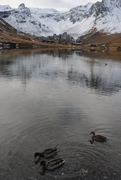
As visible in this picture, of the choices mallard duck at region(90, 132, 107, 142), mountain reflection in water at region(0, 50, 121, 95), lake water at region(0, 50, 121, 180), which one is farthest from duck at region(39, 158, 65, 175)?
mountain reflection in water at region(0, 50, 121, 95)

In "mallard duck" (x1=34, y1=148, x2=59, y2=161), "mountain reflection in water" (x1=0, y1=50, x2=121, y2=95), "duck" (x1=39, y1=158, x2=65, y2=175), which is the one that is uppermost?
"mountain reflection in water" (x1=0, y1=50, x2=121, y2=95)

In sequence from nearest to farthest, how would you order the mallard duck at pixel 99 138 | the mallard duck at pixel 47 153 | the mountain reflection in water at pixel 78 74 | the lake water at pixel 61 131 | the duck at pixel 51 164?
the duck at pixel 51 164 < the lake water at pixel 61 131 < the mallard duck at pixel 47 153 < the mallard duck at pixel 99 138 < the mountain reflection in water at pixel 78 74

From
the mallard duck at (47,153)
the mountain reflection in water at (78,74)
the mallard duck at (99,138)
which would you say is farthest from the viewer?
the mountain reflection in water at (78,74)

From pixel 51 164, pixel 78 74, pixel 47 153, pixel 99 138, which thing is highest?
pixel 78 74

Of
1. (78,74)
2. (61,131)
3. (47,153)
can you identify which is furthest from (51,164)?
(78,74)

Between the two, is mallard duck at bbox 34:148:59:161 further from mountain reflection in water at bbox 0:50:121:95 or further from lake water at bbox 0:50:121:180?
mountain reflection in water at bbox 0:50:121:95

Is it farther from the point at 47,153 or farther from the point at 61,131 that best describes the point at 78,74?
the point at 47,153

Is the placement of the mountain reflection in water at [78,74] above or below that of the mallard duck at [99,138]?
above

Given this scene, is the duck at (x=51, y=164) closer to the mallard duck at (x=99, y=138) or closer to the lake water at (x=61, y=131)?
the lake water at (x=61, y=131)

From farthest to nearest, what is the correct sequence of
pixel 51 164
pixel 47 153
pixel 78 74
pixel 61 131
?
pixel 78 74
pixel 61 131
pixel 47 153
pixel 51 164

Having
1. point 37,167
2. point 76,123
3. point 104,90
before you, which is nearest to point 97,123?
point 76,123

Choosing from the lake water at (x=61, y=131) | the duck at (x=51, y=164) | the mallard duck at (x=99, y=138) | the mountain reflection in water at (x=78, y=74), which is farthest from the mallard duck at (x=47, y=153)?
the mountain reflection in water at (x=78, y=74)

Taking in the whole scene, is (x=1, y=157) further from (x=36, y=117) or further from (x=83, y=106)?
(x=83, y=106)

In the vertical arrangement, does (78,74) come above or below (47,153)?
above
